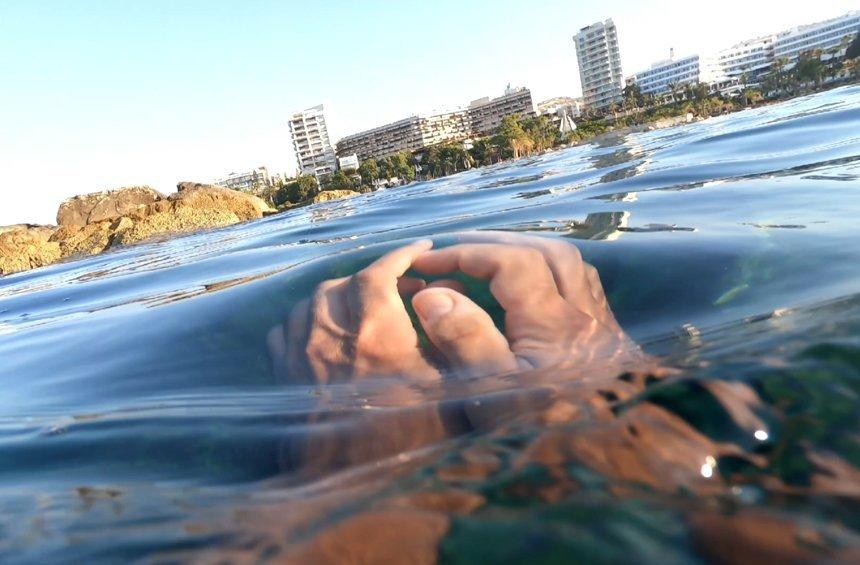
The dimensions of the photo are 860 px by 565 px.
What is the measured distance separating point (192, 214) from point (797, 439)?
23.6 metres

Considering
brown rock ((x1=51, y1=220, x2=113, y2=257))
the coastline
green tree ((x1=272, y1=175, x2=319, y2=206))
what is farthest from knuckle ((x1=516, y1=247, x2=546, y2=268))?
green tree ((x1=272, y1=175, x2=319, y2=206))

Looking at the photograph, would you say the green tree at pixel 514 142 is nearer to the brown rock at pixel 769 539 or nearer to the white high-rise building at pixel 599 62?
the brown rock at pixel 769 539

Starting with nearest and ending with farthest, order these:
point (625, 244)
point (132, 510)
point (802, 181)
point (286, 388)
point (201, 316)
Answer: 1. point (132, 510)
2. point (286, 388)
3. point (625, 244)
4. point (201, 316)
5. point (802, 181)

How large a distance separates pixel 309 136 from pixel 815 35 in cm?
8403

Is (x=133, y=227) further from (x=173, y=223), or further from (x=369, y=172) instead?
(x=369, y=172)

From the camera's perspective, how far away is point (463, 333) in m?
1.38

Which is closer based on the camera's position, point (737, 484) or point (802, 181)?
point (737, 484)

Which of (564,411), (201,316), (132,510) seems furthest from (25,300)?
(564,411)

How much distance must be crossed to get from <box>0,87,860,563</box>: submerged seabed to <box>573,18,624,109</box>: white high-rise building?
342 ft

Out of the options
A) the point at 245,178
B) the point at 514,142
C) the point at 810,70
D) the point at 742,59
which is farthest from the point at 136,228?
the point at 245,178

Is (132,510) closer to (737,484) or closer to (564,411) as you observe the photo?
(564,411)

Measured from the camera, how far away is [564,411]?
95 cm

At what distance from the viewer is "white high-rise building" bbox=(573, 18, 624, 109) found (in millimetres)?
99000

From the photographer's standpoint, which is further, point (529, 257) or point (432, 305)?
point (529, 257)
